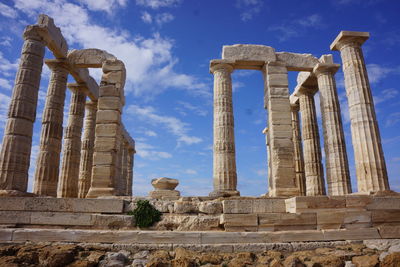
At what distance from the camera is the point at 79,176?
21125 mm

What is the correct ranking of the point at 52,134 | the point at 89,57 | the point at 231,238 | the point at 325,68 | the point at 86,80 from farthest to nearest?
the point at 86,80 → the point at 325,68 → the point at 89,57 → the point at 52,134 → the point at 231,238

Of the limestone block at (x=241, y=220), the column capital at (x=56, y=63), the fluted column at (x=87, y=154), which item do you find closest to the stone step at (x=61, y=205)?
the limestone block at (x=241, y=220)

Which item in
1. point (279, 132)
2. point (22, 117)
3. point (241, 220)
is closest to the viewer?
point (241, 220)

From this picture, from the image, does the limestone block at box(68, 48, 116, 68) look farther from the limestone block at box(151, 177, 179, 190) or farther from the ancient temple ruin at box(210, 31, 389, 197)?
the limestone block at box(151, 177, 179, 190)

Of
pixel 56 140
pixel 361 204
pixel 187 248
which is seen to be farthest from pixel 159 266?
pixel 56 140

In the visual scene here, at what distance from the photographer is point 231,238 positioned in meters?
9.05

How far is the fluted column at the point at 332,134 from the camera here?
1708 cm

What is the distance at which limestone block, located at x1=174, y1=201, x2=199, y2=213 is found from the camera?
36.7 ft

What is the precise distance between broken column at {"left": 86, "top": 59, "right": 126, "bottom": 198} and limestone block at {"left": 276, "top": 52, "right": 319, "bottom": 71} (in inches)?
367

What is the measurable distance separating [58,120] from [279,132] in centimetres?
1290

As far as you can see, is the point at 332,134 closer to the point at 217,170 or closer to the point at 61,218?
the point at 217,170

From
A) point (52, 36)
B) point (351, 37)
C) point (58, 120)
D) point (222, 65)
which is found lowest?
point (58, 120)

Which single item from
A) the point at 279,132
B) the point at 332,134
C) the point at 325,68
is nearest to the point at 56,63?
the point at 279,132

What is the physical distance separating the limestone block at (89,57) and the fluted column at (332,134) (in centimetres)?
1283
